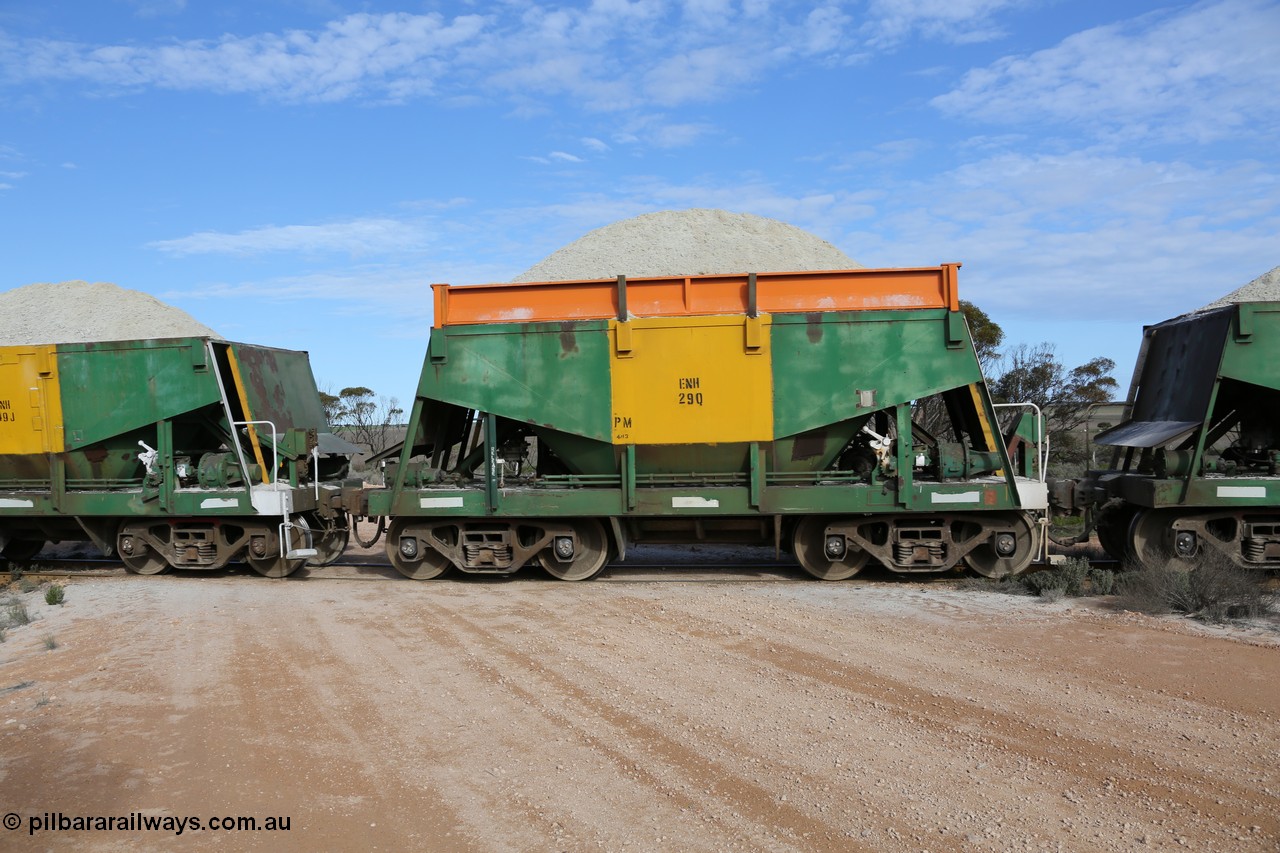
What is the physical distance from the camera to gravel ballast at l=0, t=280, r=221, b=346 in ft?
191

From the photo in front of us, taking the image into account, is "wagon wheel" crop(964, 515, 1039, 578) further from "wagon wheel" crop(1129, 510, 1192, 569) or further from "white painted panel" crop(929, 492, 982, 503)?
"wagon wheel" crop(1129, 510, 1192, 569)

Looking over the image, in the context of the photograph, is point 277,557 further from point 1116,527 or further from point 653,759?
point 1116,527

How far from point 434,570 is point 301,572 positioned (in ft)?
6.90

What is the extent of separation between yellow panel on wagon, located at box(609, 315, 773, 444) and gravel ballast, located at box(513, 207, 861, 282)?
119 feet

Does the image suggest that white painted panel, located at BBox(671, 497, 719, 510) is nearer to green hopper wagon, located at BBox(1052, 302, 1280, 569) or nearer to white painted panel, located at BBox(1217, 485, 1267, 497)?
green hopper wagon, located at BBox(1052, 302, 1280, 569)

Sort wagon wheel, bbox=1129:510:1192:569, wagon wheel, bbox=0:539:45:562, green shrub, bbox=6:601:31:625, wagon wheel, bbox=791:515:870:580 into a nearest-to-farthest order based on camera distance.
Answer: green shrub, bbox=6:601:31:625 < wagon wheel, bbox=1129:510:1192:569 < wagon wheel, bbox=791:515:870:580 < wagon wheel, bbox=0:539:45:562

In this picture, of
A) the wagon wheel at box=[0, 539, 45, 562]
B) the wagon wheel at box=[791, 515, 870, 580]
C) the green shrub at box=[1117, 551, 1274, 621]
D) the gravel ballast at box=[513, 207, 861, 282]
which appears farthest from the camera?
the gravel ballast at box=[513, 207, 861, 282]

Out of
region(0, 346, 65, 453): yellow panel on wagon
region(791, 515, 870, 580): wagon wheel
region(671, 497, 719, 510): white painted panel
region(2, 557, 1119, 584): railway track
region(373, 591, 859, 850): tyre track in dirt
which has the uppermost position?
region(0, 346, 65, 453): yellow panel on wagon

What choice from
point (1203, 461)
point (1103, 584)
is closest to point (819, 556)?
point (1103, 584)

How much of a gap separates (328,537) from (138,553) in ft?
7.96

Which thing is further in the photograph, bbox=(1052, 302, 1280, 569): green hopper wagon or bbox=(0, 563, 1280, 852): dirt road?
bbox=(1052, 302, 1280, 569): green hopper wagon

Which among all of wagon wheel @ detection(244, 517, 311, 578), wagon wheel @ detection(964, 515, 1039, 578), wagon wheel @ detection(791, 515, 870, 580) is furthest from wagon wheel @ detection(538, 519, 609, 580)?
wagon wheel @ detection(964, 515, 1039, 578)

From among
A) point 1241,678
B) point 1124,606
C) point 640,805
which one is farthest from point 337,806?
point 1124,606

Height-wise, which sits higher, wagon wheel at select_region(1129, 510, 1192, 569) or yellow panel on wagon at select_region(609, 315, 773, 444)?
yellow panel on wagon at select_region(609, 315, 773, 444)
